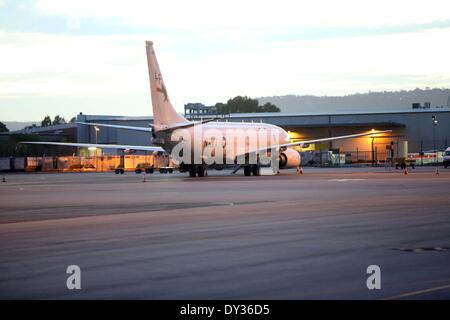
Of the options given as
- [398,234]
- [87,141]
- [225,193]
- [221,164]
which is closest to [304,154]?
[87,141]

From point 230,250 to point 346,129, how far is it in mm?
120485

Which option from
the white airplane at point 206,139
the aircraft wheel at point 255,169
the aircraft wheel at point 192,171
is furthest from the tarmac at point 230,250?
the aircraft wheel at point 255,169

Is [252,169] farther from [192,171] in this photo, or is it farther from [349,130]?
[349,130]

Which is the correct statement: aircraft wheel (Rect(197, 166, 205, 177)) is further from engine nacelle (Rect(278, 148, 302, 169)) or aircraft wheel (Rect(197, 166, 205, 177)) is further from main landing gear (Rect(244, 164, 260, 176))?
engine nacelle (Rect(278, 148, 302, 169))

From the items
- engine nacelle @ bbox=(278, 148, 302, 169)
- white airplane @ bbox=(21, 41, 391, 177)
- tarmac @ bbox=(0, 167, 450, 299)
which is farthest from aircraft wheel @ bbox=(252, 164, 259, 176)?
tarmac @ bbox=(0, 167, 450, 299)

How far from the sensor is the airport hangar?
128m

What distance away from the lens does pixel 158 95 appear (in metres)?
58.0

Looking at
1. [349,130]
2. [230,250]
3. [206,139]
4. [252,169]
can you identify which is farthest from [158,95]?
[349,130]

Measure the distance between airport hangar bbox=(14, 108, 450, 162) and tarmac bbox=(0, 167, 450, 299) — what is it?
323ft

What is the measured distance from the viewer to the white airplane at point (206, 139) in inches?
2286

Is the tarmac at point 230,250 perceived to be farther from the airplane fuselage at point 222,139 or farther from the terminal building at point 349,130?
the terminal building at point 349,130
